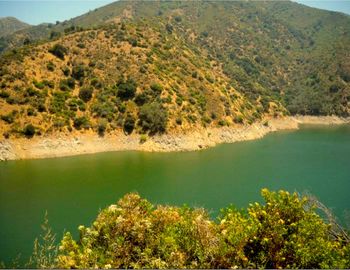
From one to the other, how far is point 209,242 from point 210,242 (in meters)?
0.05

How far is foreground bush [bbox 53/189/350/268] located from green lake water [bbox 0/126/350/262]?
12889mm

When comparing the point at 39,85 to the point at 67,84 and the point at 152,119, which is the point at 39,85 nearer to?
the point at 67,84

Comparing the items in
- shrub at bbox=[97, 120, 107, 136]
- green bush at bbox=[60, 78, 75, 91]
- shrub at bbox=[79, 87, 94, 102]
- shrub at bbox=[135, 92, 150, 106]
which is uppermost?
green bush at bbox=[60, 78, 75, 91]

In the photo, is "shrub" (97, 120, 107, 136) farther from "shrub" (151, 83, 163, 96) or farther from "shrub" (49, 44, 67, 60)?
"shrub" (49, 44, 67, 60)

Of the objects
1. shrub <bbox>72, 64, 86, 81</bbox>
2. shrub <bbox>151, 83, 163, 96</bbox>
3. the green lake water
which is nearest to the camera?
the green lake water

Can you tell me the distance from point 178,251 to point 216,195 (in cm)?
2843

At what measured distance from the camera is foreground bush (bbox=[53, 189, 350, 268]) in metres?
17.9

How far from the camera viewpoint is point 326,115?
129 m

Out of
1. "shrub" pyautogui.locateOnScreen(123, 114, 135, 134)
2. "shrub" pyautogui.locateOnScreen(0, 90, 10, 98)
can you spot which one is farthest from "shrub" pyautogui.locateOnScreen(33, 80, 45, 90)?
"shrub" pyautogui.locateOnScreen(123, 114, 135, 134)

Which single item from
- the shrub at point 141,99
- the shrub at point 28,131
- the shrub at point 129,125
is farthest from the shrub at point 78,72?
the shrub at point 28,131

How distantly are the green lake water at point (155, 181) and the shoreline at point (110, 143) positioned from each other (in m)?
2.69

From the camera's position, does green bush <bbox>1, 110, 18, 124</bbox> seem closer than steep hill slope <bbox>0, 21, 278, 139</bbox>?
Yes

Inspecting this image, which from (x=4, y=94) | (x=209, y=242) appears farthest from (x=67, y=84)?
(x=209, y=242)

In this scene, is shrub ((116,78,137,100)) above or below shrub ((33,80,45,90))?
below
